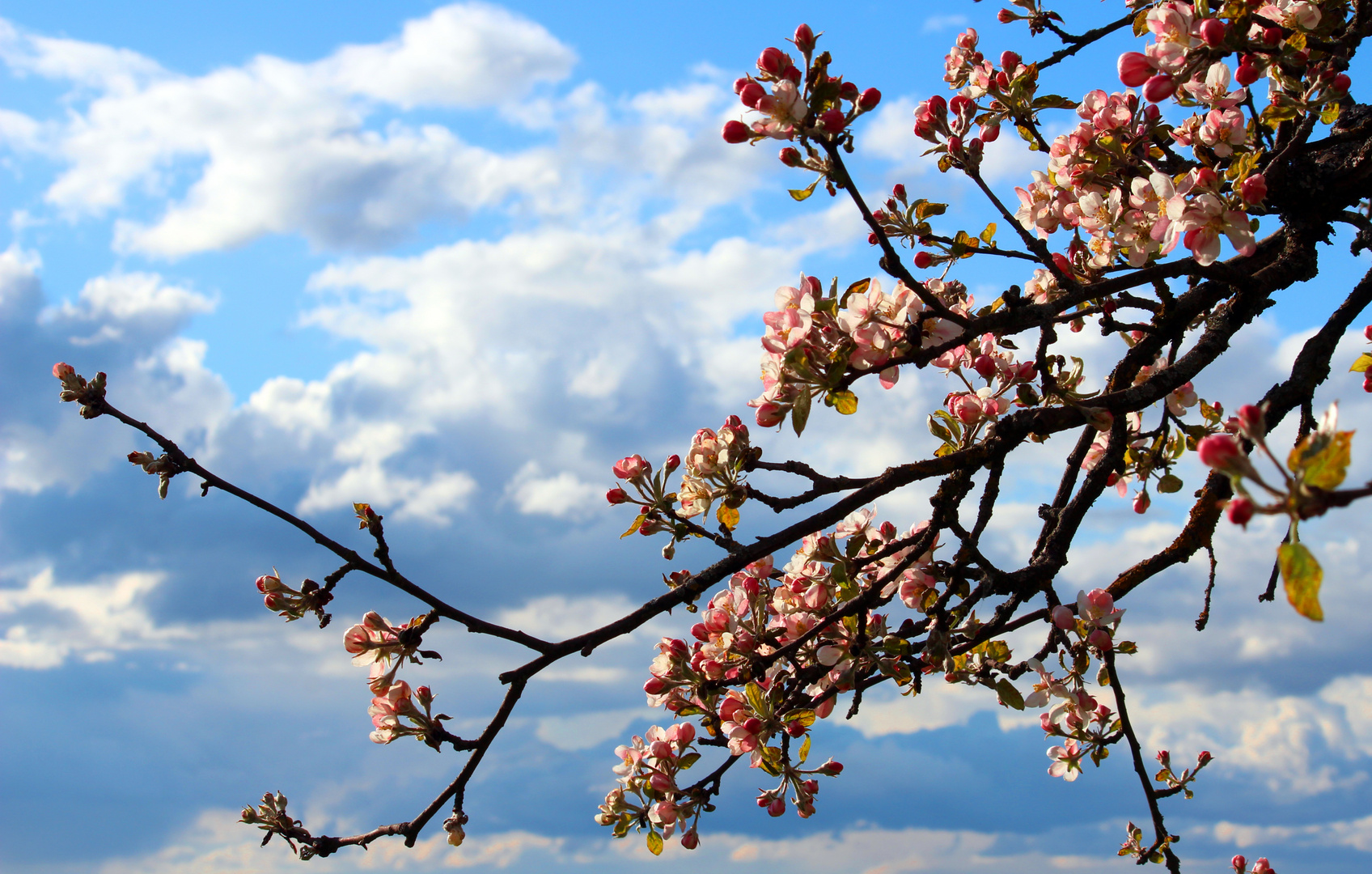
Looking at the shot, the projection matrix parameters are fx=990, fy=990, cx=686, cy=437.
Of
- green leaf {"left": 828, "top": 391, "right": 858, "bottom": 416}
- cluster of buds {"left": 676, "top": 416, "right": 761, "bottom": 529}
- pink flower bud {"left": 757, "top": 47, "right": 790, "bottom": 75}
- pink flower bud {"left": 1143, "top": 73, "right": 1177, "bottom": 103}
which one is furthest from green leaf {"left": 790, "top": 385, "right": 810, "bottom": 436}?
pink flower bud {"left": 1143, "top": 73, "right": 1177, "bottom": 103}

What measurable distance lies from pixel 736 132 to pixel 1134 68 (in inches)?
59.6

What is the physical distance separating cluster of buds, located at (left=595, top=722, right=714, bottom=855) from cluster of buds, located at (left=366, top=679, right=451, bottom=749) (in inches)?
29.5

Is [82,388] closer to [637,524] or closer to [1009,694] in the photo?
[637,524]

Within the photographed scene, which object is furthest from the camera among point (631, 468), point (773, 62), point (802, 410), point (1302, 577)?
point (631, 468)

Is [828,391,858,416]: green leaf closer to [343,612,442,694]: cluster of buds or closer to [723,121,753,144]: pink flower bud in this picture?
[723,121,753,144]: pink flower bud

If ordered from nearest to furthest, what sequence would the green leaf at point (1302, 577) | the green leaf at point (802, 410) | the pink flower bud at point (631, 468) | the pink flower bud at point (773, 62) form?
the green leaf at point (1302, 577) → the pink flower bud at point (773, 62) → the green leaf at point (802, 410) → the pink flower bud at point (631, 468)

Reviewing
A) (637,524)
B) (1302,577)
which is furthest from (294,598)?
(1302,577)

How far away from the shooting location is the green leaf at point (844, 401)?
2.84 meters

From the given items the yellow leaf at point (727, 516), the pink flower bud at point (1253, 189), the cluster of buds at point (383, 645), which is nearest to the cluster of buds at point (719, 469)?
the yellow leaf at point (727, 516)

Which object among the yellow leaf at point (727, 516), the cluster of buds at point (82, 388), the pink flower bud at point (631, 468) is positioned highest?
the cluster of buds at point (82, 388)

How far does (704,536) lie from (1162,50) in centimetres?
212

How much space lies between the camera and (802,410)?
9.21ft

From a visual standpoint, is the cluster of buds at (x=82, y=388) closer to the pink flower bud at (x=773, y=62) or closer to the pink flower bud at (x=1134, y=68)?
the pink flower bud at (x=773, y=62)

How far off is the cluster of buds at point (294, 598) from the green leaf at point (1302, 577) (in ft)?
8.57
